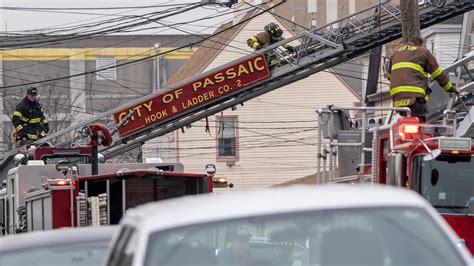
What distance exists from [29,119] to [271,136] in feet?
66.3

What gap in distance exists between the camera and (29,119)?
2139 centimetres

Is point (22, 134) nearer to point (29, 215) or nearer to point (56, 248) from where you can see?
point (29, 215)

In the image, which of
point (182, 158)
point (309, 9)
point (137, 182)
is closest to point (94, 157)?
point (137, 182)

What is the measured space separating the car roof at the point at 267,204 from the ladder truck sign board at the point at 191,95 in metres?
17.1

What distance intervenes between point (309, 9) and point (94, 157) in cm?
3653

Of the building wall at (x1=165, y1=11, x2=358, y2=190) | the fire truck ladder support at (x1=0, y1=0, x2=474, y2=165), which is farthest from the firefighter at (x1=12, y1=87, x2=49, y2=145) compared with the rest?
the building wall at (x1=165, y1=11, x2=358, y2=190)

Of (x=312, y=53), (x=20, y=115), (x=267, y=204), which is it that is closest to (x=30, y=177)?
(x=20, y=115)

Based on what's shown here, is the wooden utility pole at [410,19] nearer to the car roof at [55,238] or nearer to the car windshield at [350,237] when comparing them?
the car roof at [55,238]

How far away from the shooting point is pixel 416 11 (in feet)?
52.1

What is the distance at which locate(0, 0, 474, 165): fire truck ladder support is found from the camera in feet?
68.4

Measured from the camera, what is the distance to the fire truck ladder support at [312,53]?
68.4ft

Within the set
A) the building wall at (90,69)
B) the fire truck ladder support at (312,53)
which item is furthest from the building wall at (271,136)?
the fire truck ladder support at (312,53)

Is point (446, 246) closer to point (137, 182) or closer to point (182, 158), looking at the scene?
point (137, 182)

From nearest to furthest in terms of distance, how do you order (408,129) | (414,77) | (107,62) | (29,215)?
1. (408,129)
2. (414,77)
3. (29,215)
4. (107,62)
